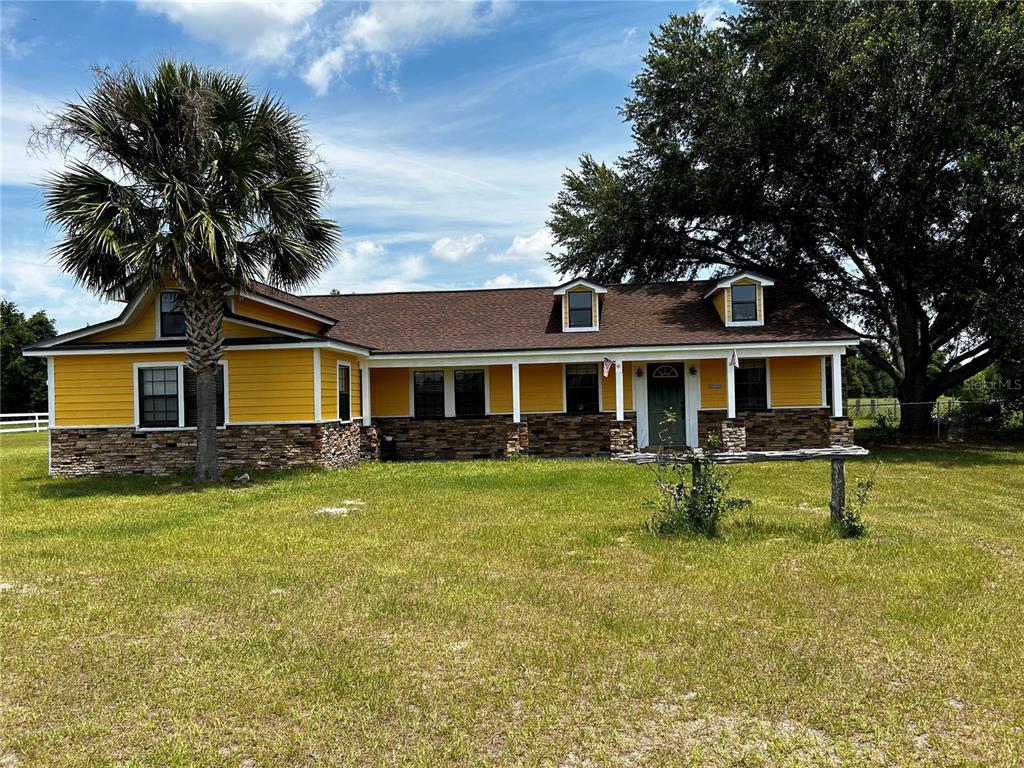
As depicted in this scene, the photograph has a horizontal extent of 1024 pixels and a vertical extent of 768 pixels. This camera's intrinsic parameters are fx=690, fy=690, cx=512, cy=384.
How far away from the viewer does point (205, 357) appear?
13.6m

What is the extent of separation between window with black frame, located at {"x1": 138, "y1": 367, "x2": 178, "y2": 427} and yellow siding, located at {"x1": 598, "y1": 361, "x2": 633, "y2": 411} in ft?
35.0

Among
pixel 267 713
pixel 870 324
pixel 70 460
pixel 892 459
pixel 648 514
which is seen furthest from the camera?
pixel 870 324

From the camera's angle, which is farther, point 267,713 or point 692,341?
point 692,341

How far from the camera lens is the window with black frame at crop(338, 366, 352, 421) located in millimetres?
16734

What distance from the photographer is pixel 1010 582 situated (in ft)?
19.2

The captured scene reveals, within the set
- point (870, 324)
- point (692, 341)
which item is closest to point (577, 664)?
point (692, 341)

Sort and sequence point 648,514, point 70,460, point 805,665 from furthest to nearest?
point 70,460, point 648,514, point 805,665

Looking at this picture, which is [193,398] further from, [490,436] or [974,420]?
[974,420]

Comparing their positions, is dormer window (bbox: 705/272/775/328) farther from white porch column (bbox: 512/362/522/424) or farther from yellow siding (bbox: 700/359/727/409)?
white porch column (bbox: 512/362/522/424)

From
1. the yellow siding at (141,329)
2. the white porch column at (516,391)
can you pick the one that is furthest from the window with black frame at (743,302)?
the yellow siding at (141,329)

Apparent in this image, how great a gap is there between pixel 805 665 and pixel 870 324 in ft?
73.6

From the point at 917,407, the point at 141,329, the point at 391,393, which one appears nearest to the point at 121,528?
the point at 141,329

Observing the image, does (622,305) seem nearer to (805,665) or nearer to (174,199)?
(174,199)

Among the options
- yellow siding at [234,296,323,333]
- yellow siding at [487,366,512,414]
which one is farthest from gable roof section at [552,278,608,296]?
yellow siding at [234,296,323,333]
